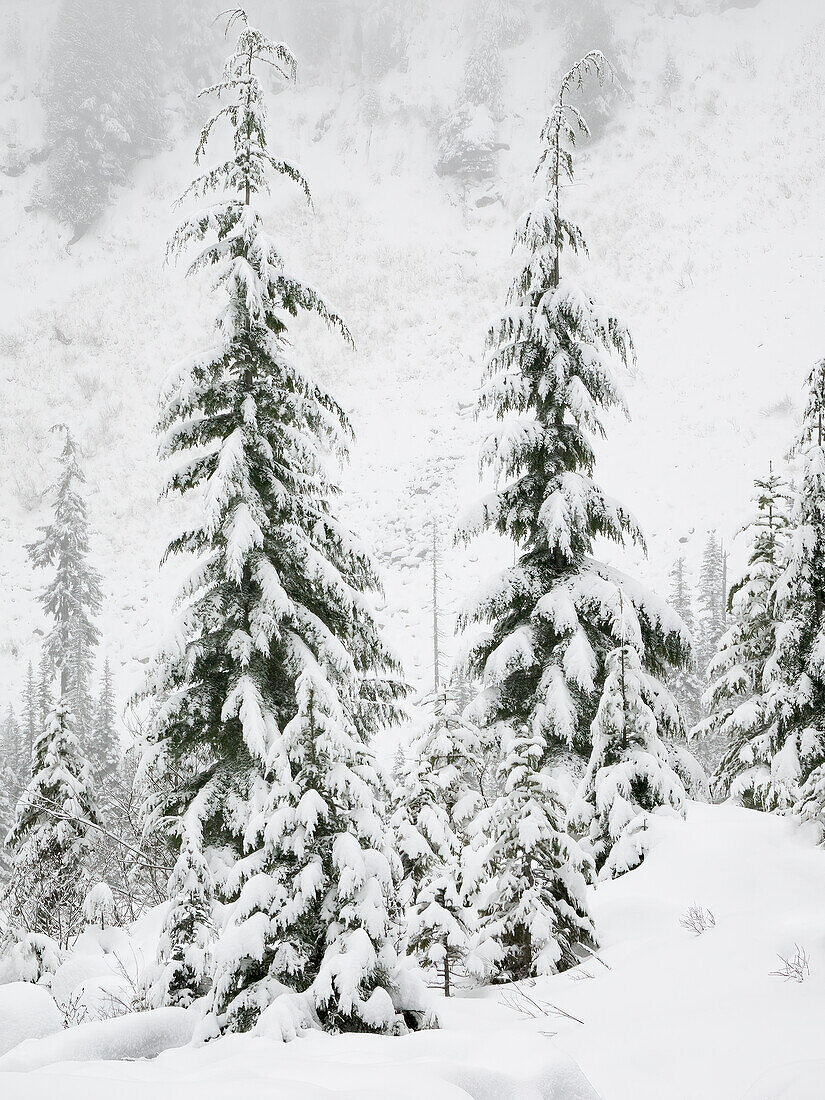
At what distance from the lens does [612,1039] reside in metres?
3.67

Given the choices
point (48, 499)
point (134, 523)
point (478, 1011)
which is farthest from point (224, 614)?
point (48, 499)

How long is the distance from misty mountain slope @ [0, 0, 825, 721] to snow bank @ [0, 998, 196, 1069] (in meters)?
37.8

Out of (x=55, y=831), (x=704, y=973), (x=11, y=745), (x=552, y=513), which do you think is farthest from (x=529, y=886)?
(x=11, y=745)

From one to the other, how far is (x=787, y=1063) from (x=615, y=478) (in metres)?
51.5

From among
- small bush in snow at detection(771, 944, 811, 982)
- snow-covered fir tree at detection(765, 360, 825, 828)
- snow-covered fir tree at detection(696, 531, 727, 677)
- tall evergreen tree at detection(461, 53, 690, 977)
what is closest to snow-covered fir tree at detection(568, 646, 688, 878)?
tall evergreen tree at detection(461, 53, 690, 977)

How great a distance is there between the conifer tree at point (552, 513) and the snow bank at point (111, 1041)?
19.7 feet

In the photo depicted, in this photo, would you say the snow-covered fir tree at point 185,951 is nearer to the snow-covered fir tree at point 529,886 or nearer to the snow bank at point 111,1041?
the snow bank at point 111,1041

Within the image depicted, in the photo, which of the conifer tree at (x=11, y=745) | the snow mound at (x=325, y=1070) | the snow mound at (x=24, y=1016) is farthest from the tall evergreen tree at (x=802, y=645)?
the conifer tree at (x=11, y=745)

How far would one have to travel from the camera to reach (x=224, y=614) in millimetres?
9156

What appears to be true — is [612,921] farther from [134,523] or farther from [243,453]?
[134,523]

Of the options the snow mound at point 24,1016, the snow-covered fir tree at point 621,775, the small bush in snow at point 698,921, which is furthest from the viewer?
the snow-covered fir tree at point 621,775

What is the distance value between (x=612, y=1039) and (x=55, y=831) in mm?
12737

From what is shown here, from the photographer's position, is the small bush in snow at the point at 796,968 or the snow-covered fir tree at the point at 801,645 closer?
the small bush in snow at the point at 796,968

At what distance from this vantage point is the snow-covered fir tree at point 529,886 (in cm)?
576
